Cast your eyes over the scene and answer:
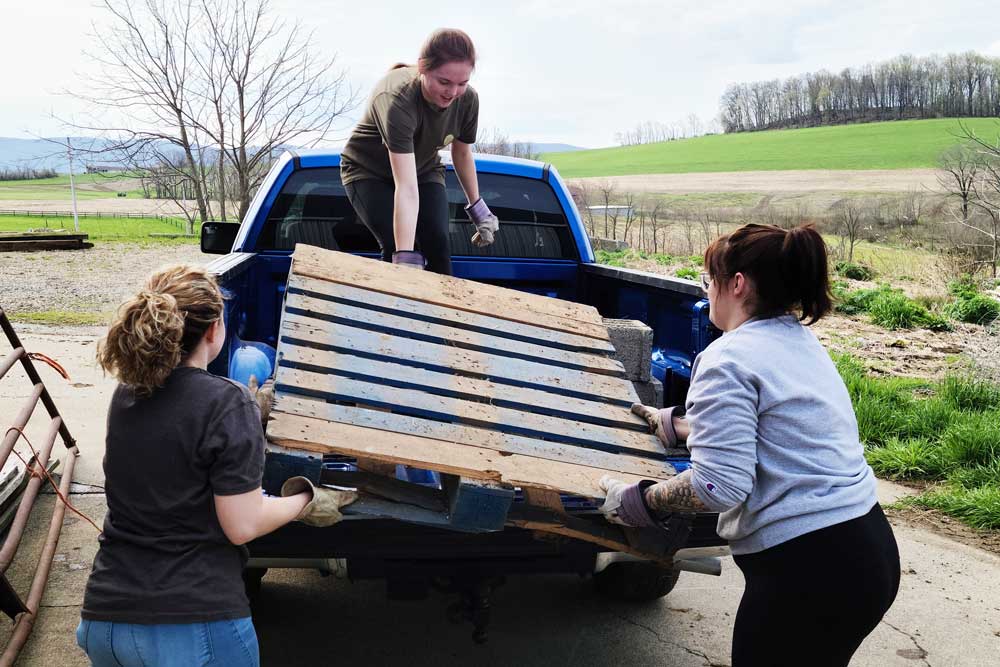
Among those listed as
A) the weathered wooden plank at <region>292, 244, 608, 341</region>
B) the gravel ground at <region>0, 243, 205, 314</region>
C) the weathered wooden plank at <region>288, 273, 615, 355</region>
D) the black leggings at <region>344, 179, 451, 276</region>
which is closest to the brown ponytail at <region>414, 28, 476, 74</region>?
the black leggings at <region>344, 179, 451, 276</region>

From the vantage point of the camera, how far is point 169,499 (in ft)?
6.18

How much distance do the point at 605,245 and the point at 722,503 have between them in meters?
24.1

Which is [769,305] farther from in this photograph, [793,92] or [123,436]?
[793,92]

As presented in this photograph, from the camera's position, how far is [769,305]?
7.16ft

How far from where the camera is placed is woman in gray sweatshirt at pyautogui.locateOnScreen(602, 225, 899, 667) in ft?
6.66

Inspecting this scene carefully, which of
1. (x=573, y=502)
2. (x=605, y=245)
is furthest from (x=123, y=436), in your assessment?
(x=605, y=245)

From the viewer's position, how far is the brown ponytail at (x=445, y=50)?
3.52 meters

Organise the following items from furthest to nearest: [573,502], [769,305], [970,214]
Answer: [970,214] < [573,502] < [769,305]

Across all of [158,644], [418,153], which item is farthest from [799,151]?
[158,644]

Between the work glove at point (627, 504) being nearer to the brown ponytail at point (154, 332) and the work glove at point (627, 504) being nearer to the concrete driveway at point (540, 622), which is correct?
the brown ponytail at point (154, 332)

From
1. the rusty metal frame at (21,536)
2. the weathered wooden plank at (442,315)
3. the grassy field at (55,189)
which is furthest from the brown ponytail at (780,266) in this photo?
the grassy field at (55,189)

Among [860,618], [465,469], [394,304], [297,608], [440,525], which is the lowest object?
[297,608]

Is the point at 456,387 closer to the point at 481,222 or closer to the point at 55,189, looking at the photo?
the point at 481,222

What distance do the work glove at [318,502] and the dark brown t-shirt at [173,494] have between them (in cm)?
25
